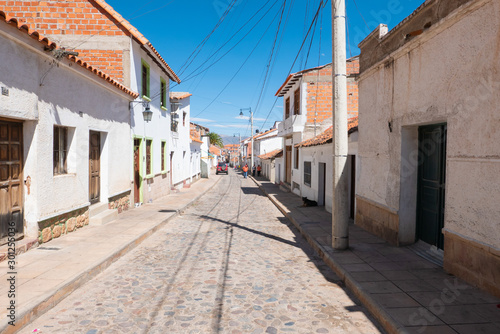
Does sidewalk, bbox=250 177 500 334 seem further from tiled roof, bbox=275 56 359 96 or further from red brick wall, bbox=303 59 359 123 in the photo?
tiled roof, bbox=275 56 359 96

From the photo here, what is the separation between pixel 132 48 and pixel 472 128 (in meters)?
9.99

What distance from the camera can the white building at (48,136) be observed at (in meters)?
5.70

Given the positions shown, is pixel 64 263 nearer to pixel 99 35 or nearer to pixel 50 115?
pixel 50 115

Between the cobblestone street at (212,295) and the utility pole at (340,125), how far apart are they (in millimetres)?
771

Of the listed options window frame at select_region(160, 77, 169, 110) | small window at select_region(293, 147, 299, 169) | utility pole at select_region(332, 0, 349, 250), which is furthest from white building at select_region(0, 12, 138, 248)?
small window at select_region(293, 147, 299, 169)

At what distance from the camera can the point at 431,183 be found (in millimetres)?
6105

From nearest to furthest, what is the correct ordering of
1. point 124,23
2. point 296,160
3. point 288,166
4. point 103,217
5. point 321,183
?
point 103,217
point 124,23
point 321,183
point 296,160
point 288,166

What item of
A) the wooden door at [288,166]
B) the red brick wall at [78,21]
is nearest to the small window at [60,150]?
the red brick wall at [78,21]

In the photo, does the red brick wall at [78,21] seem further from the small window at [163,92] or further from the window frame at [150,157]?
the small window at [163,92]

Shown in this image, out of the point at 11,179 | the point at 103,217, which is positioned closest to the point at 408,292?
the point at 11,179

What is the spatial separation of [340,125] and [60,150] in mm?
5875

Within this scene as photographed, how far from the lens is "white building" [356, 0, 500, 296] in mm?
4234

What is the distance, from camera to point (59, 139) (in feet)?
24.7

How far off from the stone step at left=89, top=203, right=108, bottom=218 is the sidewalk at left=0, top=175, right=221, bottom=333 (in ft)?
1.52
